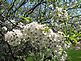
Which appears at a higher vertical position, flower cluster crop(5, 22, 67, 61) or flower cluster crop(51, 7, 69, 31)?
flower cluster crop(51, 7, 69, 31)

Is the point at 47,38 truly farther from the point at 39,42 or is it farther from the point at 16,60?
the point at 16,60

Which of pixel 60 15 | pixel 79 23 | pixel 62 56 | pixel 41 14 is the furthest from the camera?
pixel 41 14

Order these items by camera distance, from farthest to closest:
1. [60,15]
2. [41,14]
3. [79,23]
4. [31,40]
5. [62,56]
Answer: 1. [41,14]
2. [79,23]
3. [60,15]
4. [62,56]
5. [31,40]

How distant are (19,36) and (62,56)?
3.49 feet

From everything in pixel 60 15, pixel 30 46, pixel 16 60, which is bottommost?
pixel 16 60

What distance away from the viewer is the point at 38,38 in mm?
5422

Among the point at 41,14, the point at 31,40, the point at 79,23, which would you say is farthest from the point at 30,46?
the point at 41,14

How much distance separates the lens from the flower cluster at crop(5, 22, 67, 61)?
5392 mm

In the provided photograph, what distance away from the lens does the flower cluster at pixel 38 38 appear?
5.39m

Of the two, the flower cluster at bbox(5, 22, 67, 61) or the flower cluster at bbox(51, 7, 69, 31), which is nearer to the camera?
the flower cluster at bbox(5, 22, 67, 61)

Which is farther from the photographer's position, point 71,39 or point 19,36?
point 71,39

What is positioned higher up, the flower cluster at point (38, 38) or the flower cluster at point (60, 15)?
the flower cluster at point (60, 15)

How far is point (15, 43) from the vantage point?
5535mm

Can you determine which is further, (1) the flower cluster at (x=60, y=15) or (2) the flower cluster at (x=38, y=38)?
(1) the flower cluster at (x=60, y=15)
